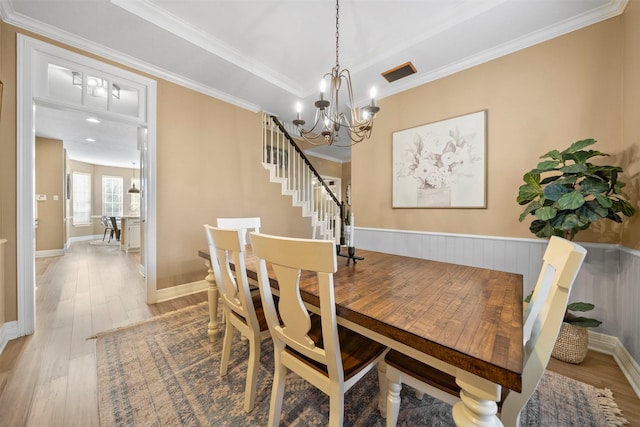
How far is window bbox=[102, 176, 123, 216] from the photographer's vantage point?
8195mm

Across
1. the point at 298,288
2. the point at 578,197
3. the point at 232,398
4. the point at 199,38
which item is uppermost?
the point at 199,38


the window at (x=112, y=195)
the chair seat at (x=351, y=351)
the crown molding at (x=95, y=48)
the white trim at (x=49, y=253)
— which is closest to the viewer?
the chair seat at (x=351, y=351)

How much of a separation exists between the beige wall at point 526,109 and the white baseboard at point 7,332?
3.73 metres

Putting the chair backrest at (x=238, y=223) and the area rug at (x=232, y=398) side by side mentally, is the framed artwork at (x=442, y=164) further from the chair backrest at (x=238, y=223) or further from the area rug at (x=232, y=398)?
the chair backrest at (x=238, y=223)

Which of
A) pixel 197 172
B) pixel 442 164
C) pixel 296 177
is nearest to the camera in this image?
pixel 442 164

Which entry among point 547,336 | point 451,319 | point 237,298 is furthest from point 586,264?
point 237,298

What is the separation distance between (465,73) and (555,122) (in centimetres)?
99

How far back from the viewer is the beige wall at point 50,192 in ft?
16.6

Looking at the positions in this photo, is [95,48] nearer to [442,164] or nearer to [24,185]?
[24,185]

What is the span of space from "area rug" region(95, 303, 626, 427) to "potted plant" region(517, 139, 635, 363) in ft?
1.07

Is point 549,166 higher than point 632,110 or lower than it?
lower

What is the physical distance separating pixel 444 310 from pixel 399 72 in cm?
276

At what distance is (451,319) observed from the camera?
2.66 feet

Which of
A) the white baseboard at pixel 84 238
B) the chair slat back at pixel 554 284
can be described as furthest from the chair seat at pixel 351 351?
the white baseboard at pixel 84 238
